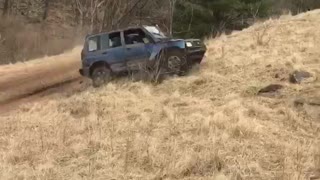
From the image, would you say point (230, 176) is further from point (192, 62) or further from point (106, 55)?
point (106, 55)

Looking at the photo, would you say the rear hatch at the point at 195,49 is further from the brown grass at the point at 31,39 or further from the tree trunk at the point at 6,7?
the tree trunk at the point at 6,7

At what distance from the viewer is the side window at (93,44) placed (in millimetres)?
16106

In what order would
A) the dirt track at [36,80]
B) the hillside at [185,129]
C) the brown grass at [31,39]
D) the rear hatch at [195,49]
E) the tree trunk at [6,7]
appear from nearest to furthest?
the hillside at [185,129] → the rear hatch at [195,49] → the dirt track at [36,80] → the brown grass at [31,39] → the tree trunk at [6,7]

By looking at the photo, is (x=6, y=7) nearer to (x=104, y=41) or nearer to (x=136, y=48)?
(x=104, y=41)

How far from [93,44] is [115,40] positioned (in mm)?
796

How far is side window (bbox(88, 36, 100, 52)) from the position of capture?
16106 millimetres

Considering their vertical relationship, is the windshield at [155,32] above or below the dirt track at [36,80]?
above

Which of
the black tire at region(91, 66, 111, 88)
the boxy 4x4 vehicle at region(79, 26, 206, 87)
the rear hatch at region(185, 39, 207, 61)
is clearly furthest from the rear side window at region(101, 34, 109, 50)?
the rear hatch at region(185, 39, 207, 61)

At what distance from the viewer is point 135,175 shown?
743 cm

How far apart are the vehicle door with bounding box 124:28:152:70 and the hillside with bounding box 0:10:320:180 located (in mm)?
723

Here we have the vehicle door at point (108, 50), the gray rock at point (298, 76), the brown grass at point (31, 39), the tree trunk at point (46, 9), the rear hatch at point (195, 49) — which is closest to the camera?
the gray rock at point (298, 76)

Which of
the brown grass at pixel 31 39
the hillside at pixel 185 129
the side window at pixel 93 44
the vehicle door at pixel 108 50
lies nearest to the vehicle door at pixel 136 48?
the vehicle door at pixel 108 50

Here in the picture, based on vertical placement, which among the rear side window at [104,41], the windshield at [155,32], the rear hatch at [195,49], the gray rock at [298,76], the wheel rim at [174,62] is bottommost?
the gray rock at [298,76]

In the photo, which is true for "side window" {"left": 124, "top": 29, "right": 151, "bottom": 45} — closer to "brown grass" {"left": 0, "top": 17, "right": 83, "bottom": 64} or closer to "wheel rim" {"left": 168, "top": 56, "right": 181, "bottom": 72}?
"wheel rim" {"left": 168, "top": 56, "right": 181, "bottom": 72}
